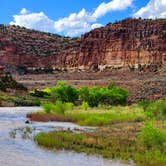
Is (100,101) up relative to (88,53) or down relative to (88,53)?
down

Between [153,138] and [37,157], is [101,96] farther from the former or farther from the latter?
[37,157]

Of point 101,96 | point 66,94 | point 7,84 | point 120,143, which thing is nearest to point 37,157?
point 120,143

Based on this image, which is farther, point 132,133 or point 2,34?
point 2,34

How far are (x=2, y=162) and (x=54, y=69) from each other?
162316mm

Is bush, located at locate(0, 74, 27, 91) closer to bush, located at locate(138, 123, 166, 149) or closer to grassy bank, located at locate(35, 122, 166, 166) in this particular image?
grassy bank, located at locate(35, 122, 166, 166)

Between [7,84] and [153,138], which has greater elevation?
[7,84]

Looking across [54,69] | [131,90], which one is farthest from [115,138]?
[54,69]

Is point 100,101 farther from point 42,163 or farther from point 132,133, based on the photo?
point 42,163

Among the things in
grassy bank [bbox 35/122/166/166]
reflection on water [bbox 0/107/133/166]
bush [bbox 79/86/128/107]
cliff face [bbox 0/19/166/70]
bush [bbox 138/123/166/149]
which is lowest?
reflection on water [bbox 0/107/133/166]

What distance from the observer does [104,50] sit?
183625mm

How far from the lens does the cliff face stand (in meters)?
168

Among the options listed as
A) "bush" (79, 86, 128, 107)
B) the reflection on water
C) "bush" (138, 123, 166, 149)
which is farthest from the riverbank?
"bush" (79, 86, 128, 107)

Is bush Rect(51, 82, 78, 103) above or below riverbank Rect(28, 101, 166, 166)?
above

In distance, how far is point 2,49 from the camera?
186 meters
